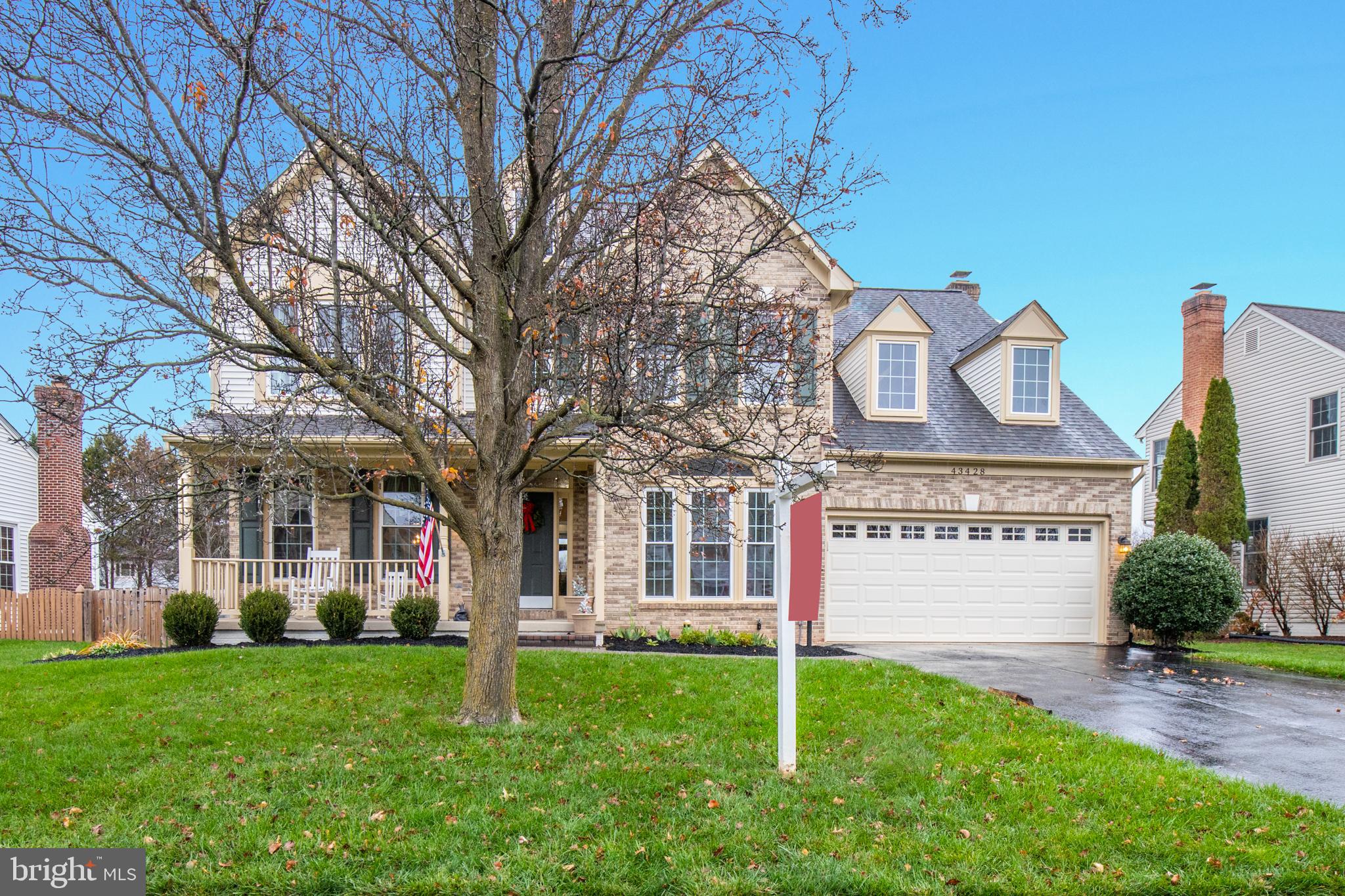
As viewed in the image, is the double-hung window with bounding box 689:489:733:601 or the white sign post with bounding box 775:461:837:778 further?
the double-hung window with bounding box 689:489:733:601

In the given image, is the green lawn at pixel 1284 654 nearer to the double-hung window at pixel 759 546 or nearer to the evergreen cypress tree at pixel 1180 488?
the evergreen cypress tree at pixel 1180 488

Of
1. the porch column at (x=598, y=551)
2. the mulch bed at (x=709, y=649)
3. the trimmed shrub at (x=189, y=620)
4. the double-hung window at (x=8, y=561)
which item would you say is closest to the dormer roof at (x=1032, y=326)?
the mulch bed at (x=709, y=649)

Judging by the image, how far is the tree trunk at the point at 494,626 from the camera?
793 centimetres

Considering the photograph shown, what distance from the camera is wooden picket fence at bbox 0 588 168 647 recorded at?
1540 centimetres

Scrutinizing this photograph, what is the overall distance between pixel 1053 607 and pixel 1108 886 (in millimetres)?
12097

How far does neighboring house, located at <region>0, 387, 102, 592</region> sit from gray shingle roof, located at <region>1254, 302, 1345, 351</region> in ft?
91.4

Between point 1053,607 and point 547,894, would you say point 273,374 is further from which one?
point 1053,607

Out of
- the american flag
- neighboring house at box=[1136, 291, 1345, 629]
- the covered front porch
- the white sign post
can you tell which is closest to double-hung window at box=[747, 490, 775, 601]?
the covered front porch

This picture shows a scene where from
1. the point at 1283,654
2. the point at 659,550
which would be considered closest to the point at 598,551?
the point at 659,550

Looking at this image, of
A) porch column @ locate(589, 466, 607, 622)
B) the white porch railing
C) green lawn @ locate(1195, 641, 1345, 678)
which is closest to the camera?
green lawn @ locate(1195, 641, 1345, 678)

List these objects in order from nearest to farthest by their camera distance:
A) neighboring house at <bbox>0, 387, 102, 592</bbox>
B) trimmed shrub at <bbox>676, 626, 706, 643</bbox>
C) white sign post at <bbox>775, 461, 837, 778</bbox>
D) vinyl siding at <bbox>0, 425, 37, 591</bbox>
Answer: white sign post at <bbox>775, 461, 837, 778</bbox>, trimmed shrub at <bbox>676, 626, 706, 643</bbox>, neighboring house at <bbox>0, 387, 102, 592</bbox>, vinyl siding at <bbox>0, 425, 37, 591</bbox>

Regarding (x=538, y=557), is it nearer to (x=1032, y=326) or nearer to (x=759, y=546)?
(x=759, y=546)

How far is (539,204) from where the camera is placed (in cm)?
696

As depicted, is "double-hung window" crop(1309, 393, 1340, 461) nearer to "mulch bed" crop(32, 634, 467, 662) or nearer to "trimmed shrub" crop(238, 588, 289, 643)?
"mulch bed" crop(32, 634, 467, 662)
